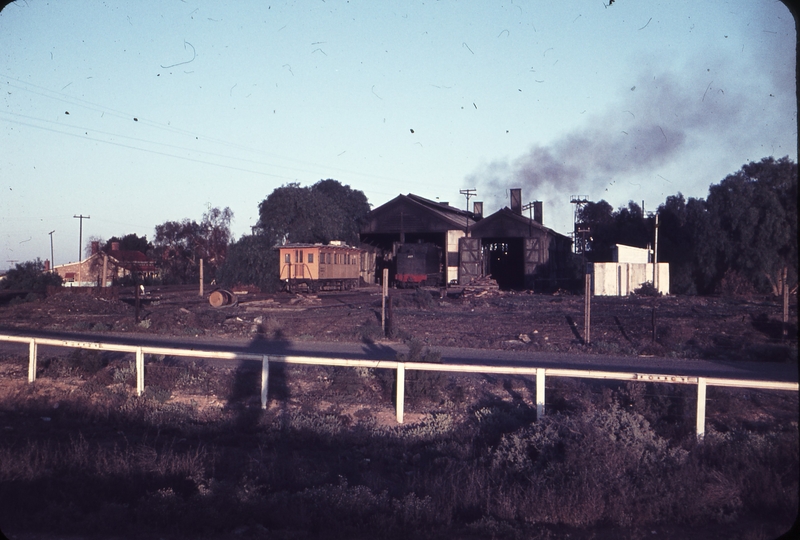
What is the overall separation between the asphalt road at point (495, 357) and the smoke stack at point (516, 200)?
37641 mm

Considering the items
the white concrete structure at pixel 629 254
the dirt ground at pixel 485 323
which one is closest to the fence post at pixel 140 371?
the dirt ground at pixel 485 323

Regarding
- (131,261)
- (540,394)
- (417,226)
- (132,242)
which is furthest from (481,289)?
(132,242)

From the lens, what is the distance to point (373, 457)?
27.0 feet

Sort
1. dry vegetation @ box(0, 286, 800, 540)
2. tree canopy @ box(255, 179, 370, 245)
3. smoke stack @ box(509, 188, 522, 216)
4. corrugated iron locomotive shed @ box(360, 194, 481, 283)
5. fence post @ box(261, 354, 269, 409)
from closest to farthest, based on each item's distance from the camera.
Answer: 1. dry vegetation @ box(0, 286, 800, 540)
2. fence post @ box(261, 354, 269, 409)
3. tree canopy @ box(255, 179, 370, 245)
4. corrugated iron locomotive shed @ box(360, 194, 481, 283)
5. smoke stack @ box(509, 188, 522, 216)

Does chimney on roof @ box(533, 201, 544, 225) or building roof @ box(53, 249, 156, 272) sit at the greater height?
chimney on roof @ box(533, 201, 544, 225)

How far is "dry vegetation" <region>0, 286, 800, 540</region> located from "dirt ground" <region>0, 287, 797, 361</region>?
5491 mm

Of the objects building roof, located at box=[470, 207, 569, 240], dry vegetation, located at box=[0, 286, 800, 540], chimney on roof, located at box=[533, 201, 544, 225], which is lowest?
dry vegetation, located at box=[0, 286, 800, 540]

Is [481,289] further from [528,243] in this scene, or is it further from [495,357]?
[495,357]

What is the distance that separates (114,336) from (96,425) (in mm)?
10787

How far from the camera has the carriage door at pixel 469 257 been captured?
45.5 metres

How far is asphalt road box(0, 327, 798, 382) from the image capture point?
13539 millimetres

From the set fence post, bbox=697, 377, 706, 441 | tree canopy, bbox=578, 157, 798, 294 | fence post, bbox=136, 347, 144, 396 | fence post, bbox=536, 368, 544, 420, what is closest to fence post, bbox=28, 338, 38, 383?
fence post, bbox=136, 347, 144, 396

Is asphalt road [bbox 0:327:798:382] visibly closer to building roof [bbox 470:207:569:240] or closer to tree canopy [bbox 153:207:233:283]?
building roof [bbox 470:207:569:240]

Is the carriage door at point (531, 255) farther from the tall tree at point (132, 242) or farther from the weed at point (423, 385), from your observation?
the tall tree at point (132, 242)
